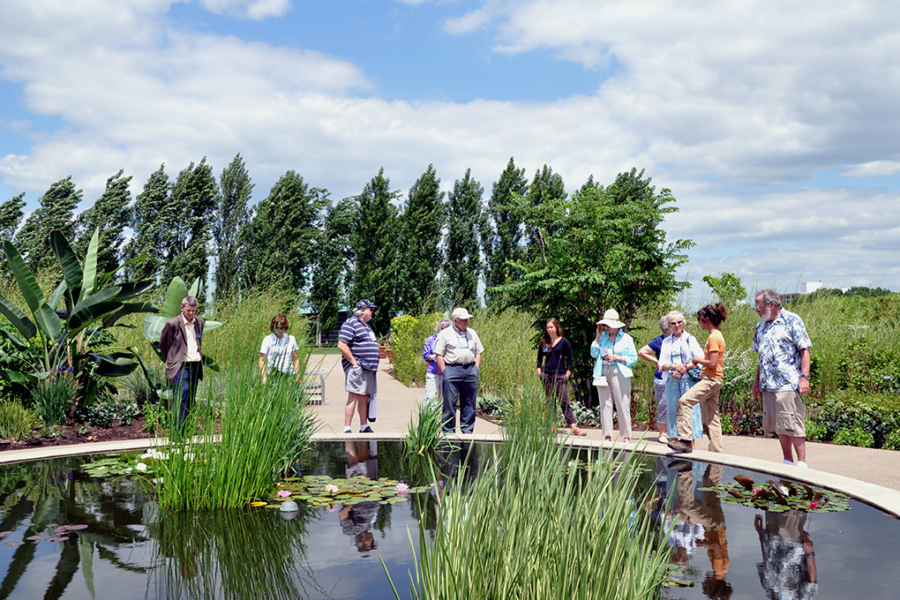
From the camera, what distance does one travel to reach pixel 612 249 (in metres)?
9.66

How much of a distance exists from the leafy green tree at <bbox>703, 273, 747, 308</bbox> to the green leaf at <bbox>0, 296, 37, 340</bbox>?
12472 millimetres

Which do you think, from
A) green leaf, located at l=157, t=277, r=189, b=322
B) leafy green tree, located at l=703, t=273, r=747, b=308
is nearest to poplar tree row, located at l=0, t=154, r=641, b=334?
leafy green tree, located at l=703, t=273, r=747, b=308

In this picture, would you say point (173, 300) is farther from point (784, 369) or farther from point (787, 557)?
point (787, 557)

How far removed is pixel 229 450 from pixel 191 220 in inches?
1227

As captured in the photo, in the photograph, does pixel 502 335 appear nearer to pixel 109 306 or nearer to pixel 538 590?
pixel 109 306

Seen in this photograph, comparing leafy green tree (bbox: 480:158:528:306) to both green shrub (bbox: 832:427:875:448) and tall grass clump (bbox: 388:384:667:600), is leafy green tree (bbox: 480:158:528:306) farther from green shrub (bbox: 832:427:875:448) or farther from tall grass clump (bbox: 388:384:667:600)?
tall grass clump (bbox: 388:384:667:600)

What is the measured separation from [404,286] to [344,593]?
28535mm

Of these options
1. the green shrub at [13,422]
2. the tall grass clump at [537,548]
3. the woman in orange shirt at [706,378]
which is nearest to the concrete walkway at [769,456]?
the woman in orange shirt at [706,378]

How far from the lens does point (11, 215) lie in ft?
92.5

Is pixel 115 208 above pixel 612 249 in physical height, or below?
above

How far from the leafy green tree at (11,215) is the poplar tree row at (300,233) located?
5cm

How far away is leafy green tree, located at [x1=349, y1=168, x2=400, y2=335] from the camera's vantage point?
30.9 m

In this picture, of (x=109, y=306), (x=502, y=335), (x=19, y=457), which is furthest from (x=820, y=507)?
(x=502, y=335)

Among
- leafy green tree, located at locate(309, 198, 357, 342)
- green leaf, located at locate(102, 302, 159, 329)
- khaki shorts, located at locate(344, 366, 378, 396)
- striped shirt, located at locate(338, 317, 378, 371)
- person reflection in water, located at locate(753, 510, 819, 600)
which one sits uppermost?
leafy green tree, located at locate(309, 198, 357, 342)
